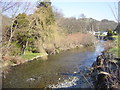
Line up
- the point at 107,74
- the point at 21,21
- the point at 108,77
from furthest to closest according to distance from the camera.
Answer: the point at 21,21 < the point at 107,74 < the point at 108,77

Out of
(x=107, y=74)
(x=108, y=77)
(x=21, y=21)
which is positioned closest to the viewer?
(x=108, y=77)

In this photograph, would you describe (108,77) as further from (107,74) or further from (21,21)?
(21,21)

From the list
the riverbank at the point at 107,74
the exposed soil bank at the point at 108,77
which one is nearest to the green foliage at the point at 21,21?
the riverbank at the point at 107,74

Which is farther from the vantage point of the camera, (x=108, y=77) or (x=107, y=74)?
(x=107, y=74)

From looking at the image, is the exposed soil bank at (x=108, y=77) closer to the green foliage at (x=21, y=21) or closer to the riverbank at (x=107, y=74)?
the riverbank at (x=107, y=74)

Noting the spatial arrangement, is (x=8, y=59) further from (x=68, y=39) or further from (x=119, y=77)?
(x=68, y=39)

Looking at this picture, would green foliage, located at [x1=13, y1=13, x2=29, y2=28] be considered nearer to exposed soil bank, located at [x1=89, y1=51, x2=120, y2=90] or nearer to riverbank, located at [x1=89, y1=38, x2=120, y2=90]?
riverbank, located at [x1=89, y1=38, x2=120, y2=90]

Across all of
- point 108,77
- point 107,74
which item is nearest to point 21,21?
point 107,74

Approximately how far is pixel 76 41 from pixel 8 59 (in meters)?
15.5

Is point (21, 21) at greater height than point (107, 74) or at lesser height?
greater

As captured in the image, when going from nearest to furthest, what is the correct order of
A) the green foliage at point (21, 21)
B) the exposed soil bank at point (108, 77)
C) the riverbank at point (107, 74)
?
the exposed soil bank at point (108, 77), the riverbank at point (107, 74), the green foliage at point (21, 21)

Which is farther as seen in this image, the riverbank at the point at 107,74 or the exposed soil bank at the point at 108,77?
the riverbank at the point at 107,74

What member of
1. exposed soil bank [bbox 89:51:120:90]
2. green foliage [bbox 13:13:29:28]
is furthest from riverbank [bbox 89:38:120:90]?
green foliage [bbox 13:13:29:28]

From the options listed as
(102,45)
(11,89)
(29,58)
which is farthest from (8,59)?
(102,45)
